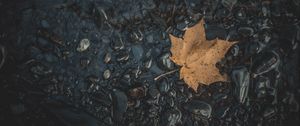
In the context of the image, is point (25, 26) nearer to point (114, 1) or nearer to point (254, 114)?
point (114, 1)

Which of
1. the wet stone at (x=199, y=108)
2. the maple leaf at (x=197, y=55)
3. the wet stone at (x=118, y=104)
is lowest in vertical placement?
the wet stone at (x=199, y=108)

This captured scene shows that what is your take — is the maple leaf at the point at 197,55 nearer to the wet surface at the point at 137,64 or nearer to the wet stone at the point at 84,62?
the wet surface at the point at 137,64

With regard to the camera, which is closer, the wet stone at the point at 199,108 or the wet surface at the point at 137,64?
the wet surface at the point at 137,64

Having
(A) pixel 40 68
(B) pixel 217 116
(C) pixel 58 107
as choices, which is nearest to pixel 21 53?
(A) pixel 40 68

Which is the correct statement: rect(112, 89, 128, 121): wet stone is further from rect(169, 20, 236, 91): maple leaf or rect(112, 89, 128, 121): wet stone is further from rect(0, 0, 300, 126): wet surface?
rect(169, 20, 236, 91): maple leaf

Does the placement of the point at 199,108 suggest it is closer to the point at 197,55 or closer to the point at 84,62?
the point at 197,55

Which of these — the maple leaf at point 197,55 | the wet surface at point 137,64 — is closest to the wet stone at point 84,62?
the wet surface at point 137,64

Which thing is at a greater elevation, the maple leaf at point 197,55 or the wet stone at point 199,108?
the maple leaf at point 197,55
